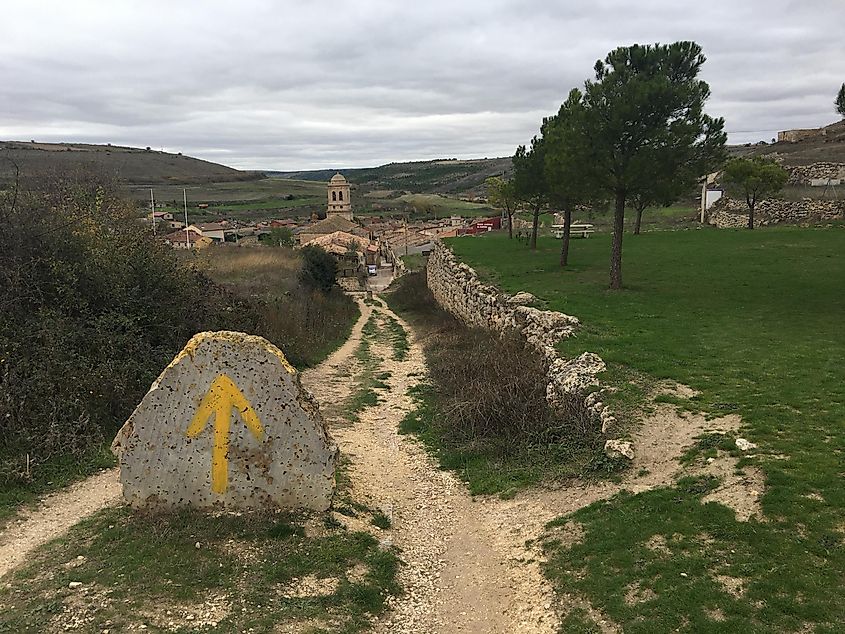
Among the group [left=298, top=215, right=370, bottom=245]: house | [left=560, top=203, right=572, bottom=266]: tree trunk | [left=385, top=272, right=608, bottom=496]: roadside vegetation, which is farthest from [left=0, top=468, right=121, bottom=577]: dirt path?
[left=298, top=215, right=370, bottom=245]: house

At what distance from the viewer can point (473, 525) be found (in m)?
7.47

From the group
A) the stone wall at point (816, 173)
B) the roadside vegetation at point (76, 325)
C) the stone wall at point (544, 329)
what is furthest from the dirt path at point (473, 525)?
the stone wall at point (816, 173)

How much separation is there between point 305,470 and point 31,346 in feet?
19.9

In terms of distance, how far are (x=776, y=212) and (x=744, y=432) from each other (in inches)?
1282

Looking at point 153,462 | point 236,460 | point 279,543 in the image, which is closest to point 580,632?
point 279,543

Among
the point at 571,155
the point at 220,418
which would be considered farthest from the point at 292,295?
the point at 220,418

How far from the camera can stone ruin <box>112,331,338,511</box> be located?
6.77 metres

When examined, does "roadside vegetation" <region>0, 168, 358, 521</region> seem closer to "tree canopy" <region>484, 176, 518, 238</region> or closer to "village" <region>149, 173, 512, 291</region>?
"tree canopy" <region>484, 176, 518, 238</region>

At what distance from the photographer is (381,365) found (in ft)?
57.9

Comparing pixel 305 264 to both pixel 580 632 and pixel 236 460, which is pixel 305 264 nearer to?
pixel 236 460

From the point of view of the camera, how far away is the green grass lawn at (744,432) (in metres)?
4.89

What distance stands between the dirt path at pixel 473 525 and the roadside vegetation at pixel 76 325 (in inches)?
155

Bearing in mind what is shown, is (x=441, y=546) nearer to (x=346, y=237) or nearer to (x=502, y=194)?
(x=502, y=194)

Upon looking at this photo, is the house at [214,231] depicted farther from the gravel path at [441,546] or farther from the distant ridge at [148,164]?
the gravel path at [441,546]
